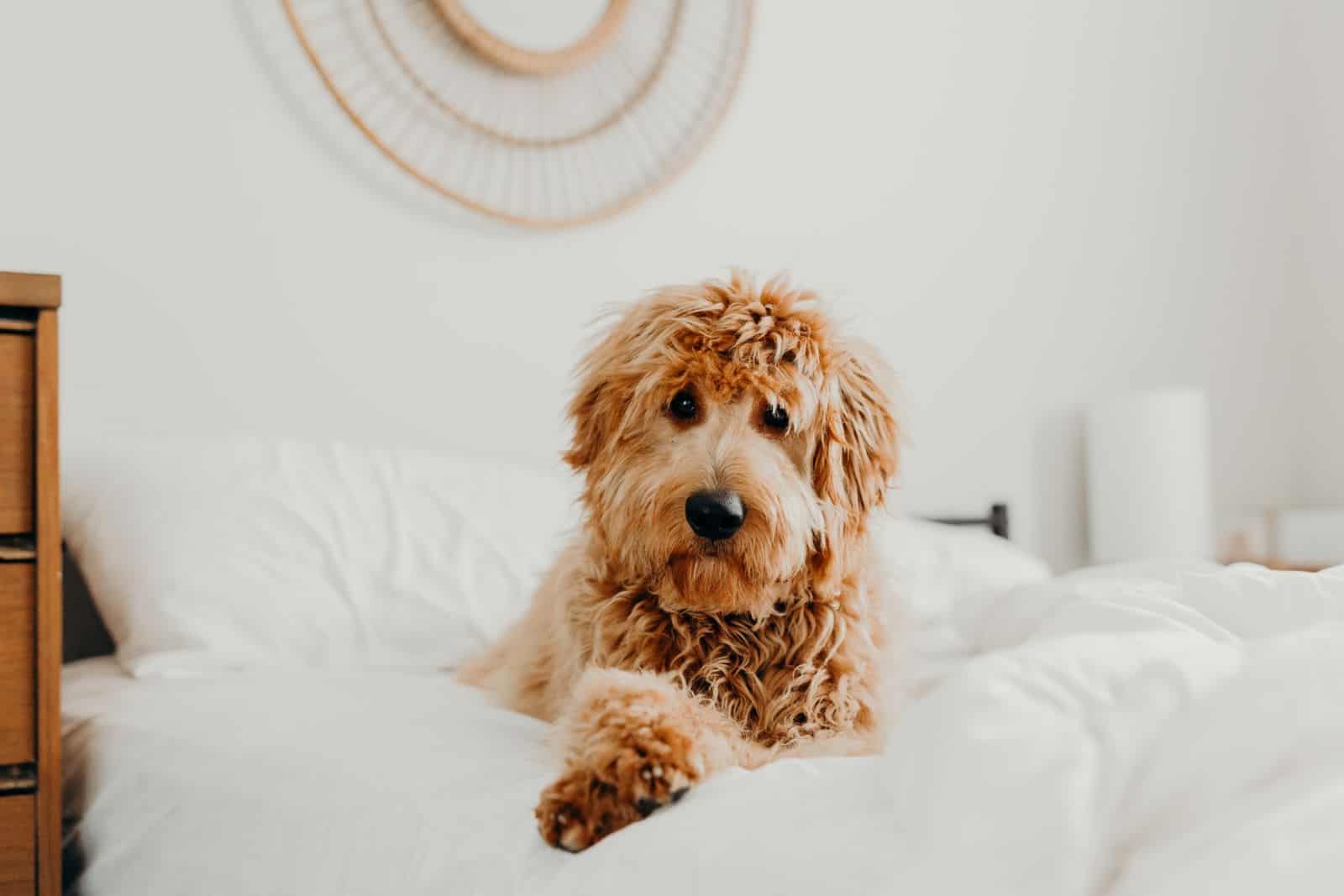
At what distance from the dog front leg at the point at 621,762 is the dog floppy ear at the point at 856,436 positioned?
442mm

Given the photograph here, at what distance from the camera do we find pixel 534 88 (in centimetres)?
306

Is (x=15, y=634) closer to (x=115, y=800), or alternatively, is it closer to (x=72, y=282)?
(x=115, y=800)

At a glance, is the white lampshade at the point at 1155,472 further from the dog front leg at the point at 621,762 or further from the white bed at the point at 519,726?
the dog front leg at the point at 621,762

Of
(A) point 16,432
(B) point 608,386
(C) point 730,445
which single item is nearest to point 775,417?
(C) point 730,445

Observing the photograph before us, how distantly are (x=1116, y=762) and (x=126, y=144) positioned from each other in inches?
100

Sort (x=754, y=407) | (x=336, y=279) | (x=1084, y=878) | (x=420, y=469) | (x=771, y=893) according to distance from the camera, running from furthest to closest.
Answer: (x=336, y=279) < (x=420, y=469) < (x=754, y=407) < (x=771, y=893) < (x=1084, y=878)

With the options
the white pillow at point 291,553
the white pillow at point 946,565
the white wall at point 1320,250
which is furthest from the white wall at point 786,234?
the white pillow at point 946,565

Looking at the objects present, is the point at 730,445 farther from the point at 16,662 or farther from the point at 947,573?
the point at 947,573

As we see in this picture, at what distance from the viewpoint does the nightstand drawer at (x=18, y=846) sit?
159 centimetres

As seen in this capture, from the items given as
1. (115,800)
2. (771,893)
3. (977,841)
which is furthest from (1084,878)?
(115,800)

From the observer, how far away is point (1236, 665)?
33.6 inches

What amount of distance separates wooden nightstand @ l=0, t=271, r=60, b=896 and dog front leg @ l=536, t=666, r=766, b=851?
2.84ft

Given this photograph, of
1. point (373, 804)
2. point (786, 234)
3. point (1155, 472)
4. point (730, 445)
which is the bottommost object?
point (373, 804)

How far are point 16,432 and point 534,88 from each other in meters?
1.79
